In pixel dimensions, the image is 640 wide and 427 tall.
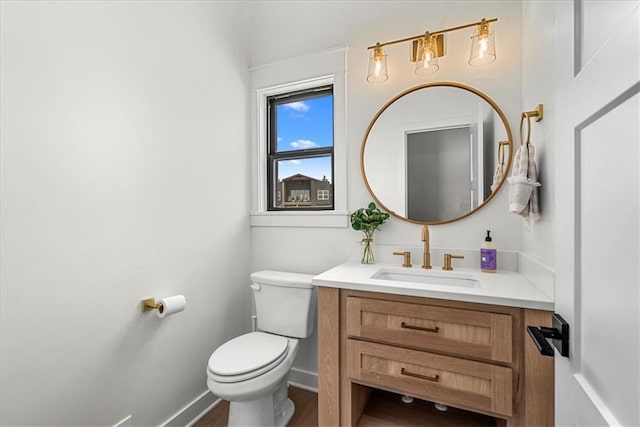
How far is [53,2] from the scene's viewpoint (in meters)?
1.14

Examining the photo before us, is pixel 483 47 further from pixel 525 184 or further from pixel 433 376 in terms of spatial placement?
pixel 433 376

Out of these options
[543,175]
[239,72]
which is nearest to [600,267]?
[543,175]

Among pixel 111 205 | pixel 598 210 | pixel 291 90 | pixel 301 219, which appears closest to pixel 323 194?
pixel 301 219

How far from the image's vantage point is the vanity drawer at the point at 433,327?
1.13 metres

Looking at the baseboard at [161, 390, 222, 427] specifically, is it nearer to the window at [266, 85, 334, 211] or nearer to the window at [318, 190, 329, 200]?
the window at [266, 85, 334, 211]

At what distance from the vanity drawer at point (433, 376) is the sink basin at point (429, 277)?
371mm

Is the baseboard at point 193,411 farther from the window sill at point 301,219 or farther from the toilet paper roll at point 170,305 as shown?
the window sill at point 301,219

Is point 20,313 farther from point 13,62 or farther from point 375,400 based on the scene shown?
point 375,400

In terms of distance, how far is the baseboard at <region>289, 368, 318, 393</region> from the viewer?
200 centimetres

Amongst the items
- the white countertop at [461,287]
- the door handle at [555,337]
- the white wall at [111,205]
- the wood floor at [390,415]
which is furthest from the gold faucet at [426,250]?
the white wall at [111,205]

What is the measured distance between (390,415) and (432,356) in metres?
0.63

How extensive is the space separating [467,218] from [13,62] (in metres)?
2.06

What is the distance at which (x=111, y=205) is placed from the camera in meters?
1.33

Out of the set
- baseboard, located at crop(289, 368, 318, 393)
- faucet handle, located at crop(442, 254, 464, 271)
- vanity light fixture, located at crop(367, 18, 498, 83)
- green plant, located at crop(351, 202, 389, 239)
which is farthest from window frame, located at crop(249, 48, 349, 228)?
baseboard, located at crop(289, 368, 318, 393)
